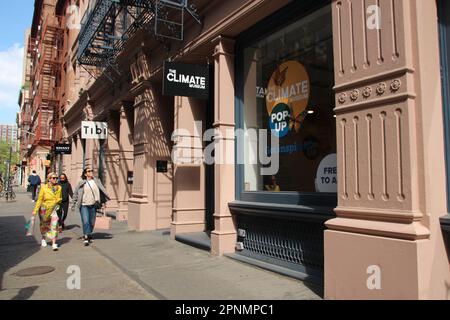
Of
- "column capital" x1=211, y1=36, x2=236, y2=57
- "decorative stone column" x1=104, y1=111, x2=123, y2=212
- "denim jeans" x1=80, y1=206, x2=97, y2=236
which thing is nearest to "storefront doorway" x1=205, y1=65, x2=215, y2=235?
"column capital" x1=211, y1=36, x2=236, y2=57

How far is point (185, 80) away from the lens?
8.24 meters

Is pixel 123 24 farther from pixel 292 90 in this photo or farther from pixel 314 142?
pixel 314 142

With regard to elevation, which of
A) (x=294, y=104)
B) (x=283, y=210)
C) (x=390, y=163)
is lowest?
(x=283, y=210)

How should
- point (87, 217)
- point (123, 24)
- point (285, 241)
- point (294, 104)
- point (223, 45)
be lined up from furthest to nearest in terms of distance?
1. point (123, 24)
2. point (87, 217)
3. point (223, 45)
4. point (294, 104)
5. point (285, 241)

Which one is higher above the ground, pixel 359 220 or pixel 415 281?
pixel 359 220

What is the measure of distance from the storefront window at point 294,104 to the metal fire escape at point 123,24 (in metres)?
2.12

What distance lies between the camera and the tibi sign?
15187mm

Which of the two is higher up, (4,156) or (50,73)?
(50,73)

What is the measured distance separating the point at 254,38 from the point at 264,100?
4.11 ft

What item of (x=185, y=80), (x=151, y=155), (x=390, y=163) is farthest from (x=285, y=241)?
(x=151, y=155)

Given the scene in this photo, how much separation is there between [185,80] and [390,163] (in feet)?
17.0

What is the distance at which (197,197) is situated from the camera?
995 cm

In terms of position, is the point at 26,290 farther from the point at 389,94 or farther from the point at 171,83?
the point at 389,94
